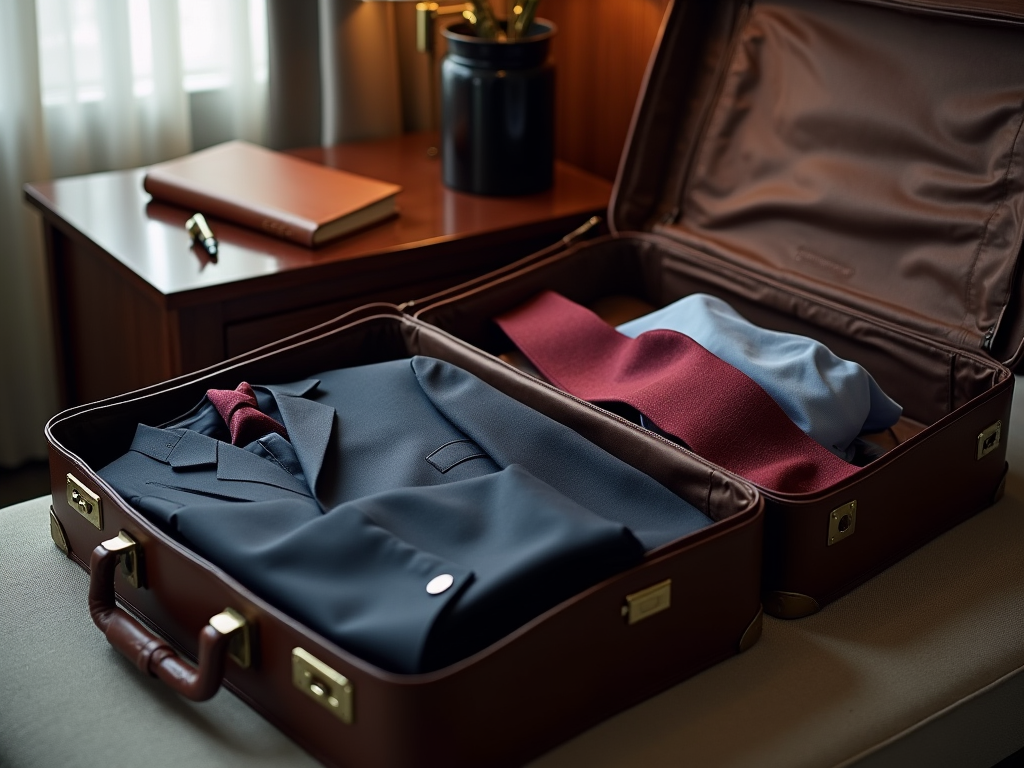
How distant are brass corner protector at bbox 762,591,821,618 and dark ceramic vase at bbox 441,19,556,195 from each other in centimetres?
84

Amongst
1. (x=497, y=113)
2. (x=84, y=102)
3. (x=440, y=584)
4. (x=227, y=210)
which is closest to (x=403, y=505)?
(x=440, y=584)

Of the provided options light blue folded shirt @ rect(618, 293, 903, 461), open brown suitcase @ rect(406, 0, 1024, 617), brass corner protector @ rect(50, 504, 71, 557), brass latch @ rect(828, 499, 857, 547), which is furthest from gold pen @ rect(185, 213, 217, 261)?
brass latch @ rect(828, 499, 857, 547)

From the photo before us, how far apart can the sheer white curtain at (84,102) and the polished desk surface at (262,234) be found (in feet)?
0.68

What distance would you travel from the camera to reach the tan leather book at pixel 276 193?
4.46 ft

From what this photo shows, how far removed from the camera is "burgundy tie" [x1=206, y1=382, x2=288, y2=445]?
913mm

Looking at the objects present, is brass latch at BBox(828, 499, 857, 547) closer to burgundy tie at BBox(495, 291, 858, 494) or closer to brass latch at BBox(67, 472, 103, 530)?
burgundy tie at BBox(495, 291, 858, 494)

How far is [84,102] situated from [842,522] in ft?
4.47

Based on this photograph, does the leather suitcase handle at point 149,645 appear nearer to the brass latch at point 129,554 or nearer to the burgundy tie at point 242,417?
the brass latch at point 129,554

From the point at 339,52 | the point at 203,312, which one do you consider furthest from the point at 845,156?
the point at 339,52

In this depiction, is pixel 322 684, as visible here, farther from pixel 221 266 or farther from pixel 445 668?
pixel 221 266

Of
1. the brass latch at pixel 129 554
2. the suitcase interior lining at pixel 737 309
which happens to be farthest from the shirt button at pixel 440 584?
the suitcase interior lining at pixel 737 309

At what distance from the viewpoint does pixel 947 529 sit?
0.97m

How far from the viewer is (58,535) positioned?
0.92 m

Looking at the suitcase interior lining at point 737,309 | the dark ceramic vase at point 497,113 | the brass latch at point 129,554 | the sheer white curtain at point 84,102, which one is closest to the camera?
the brass latch at point 129,554
